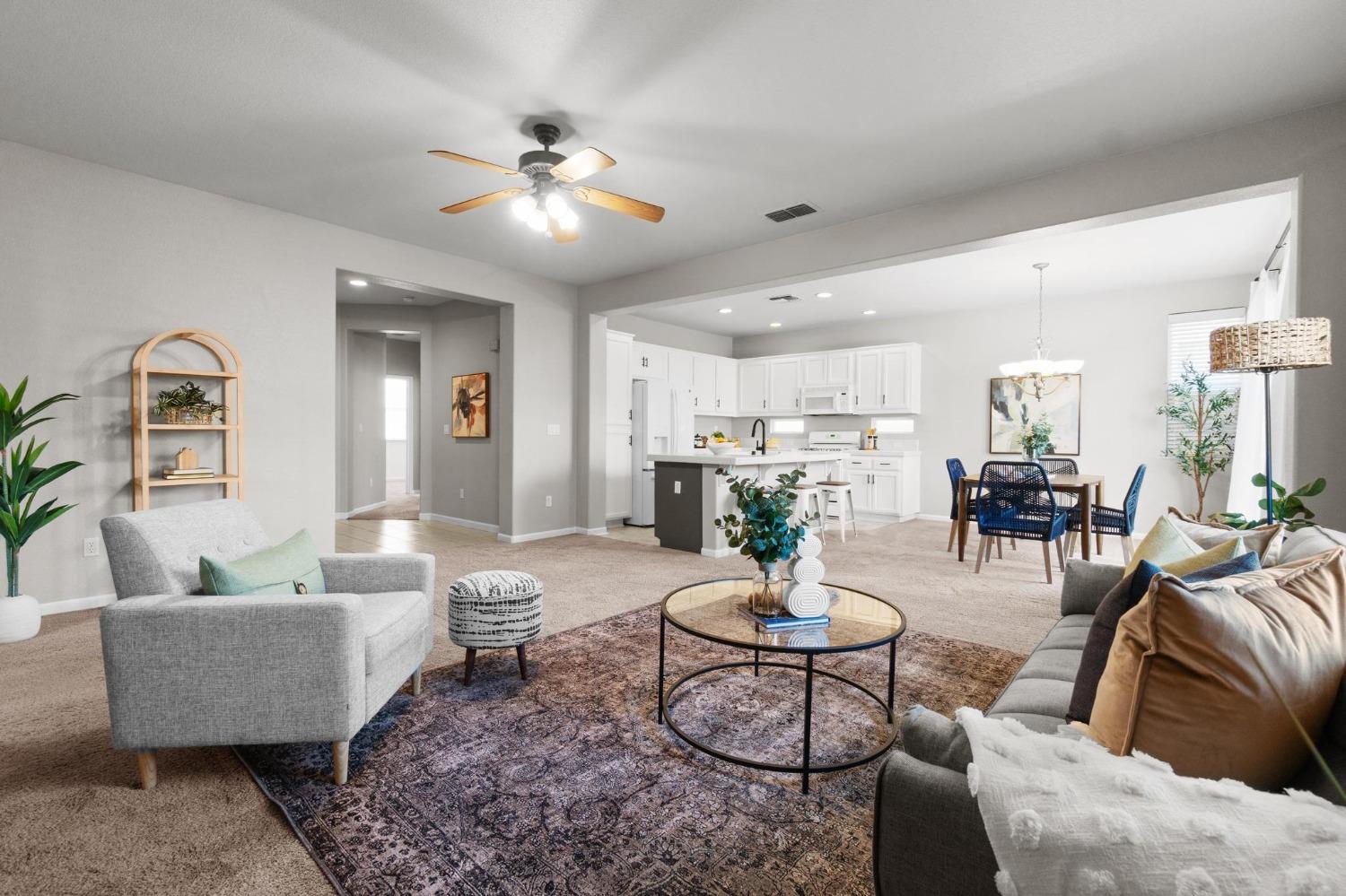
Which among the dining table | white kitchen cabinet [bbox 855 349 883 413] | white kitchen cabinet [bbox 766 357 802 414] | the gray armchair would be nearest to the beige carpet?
the gray armchair

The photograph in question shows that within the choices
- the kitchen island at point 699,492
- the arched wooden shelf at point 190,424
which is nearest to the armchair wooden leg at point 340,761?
the arched wooden shelf at point 190,424

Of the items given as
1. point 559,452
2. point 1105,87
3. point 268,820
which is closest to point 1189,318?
point 1105,87

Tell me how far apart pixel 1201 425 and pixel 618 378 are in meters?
5.86

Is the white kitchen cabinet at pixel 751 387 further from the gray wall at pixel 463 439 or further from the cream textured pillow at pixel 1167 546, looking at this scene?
the cream textured pillow at pixel 1167 546

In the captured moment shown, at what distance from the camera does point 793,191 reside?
4125mm

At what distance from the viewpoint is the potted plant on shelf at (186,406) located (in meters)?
3.89

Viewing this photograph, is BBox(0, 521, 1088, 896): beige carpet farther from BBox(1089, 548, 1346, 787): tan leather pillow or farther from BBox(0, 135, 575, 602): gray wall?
BBox(1089, 548, 1346, 787): tan leather pillow

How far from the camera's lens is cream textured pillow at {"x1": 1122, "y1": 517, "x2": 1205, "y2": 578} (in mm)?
1860

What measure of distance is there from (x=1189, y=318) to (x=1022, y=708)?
6661 mm

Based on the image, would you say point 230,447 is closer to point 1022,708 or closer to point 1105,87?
point 1022,708

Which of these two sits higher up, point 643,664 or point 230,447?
point 230,447

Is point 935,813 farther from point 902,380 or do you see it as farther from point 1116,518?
point 902,380

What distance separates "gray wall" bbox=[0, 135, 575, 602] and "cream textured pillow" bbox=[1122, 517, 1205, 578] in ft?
16.1

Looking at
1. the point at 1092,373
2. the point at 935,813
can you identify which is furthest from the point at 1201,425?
the point at 935,813
